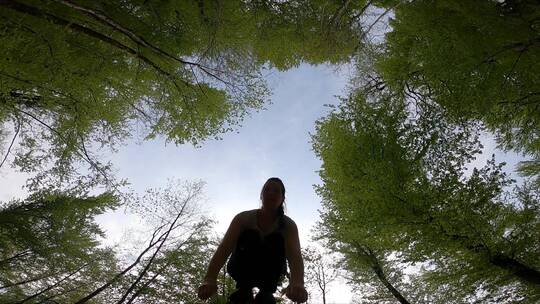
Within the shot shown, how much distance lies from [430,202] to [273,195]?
5.24 m

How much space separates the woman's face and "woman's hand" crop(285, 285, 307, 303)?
0.51 m

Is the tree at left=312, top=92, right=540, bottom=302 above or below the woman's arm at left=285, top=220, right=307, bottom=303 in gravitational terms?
above

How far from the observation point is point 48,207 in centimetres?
1030

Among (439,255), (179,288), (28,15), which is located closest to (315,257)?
(179,288)

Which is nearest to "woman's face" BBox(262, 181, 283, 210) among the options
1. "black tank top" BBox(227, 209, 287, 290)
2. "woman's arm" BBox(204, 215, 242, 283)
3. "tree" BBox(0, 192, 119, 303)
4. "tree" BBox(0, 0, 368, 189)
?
"black tank top" BBox(227, 209, 287, 290)

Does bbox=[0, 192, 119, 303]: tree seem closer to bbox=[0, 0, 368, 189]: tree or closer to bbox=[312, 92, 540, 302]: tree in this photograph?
bbox=[0, 0, 368, 189]: tree

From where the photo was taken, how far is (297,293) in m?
1.83

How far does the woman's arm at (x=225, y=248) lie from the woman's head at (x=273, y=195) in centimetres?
21

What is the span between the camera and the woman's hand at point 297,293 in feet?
5.93

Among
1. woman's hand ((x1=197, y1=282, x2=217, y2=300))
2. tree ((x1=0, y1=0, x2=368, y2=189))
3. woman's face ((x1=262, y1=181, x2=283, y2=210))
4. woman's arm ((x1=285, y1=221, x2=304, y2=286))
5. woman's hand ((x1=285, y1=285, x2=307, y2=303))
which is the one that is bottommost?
woman's hand ((x1=285, y1=285, x2=307, y2=303))

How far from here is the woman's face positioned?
214 cm

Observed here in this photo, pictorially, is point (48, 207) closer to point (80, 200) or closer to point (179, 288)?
point (80, 200)

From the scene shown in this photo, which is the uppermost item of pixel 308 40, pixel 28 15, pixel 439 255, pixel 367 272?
pixel 308 40

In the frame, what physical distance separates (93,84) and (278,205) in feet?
18.9
